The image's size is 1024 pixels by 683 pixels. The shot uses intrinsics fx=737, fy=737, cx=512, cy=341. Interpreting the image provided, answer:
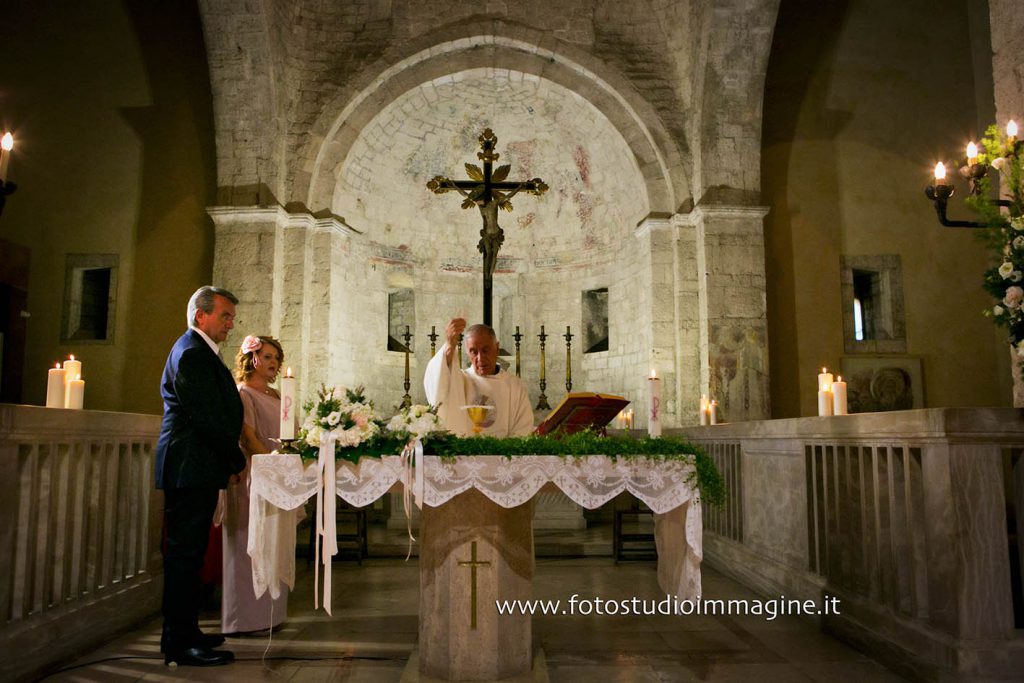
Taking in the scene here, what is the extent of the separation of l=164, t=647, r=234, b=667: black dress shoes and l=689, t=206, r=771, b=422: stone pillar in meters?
6.46

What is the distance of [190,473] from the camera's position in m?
3.71

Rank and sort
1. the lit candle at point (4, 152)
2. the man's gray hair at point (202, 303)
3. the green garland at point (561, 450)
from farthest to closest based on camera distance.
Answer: the man's gray hair at point (202, 303) → the lit candle at point (4, 152) → the green garland at point (561, 450)

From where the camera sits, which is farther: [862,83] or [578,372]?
[578,372]

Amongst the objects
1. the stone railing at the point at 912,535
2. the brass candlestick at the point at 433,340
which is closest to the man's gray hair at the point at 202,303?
the stone railing at the point at 912,535

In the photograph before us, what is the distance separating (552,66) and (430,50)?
1621 millimetres

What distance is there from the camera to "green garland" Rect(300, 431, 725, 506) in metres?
3.20

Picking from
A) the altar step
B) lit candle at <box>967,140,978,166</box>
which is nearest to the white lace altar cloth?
lit candle at <box>967,140,978,166</box>

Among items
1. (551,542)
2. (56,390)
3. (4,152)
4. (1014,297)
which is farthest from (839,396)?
(4,152)

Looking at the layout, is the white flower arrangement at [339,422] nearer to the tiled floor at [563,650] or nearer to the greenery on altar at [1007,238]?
the tiled floor at [563,650]

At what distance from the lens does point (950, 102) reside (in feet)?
31.4

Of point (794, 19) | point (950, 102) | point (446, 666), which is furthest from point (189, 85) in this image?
point (950, 102)

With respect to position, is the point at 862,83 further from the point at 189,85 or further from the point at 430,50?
the point at 189,85

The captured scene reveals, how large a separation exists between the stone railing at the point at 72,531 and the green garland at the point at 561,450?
5.13ft

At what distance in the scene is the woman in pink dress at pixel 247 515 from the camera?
4.36 metres
